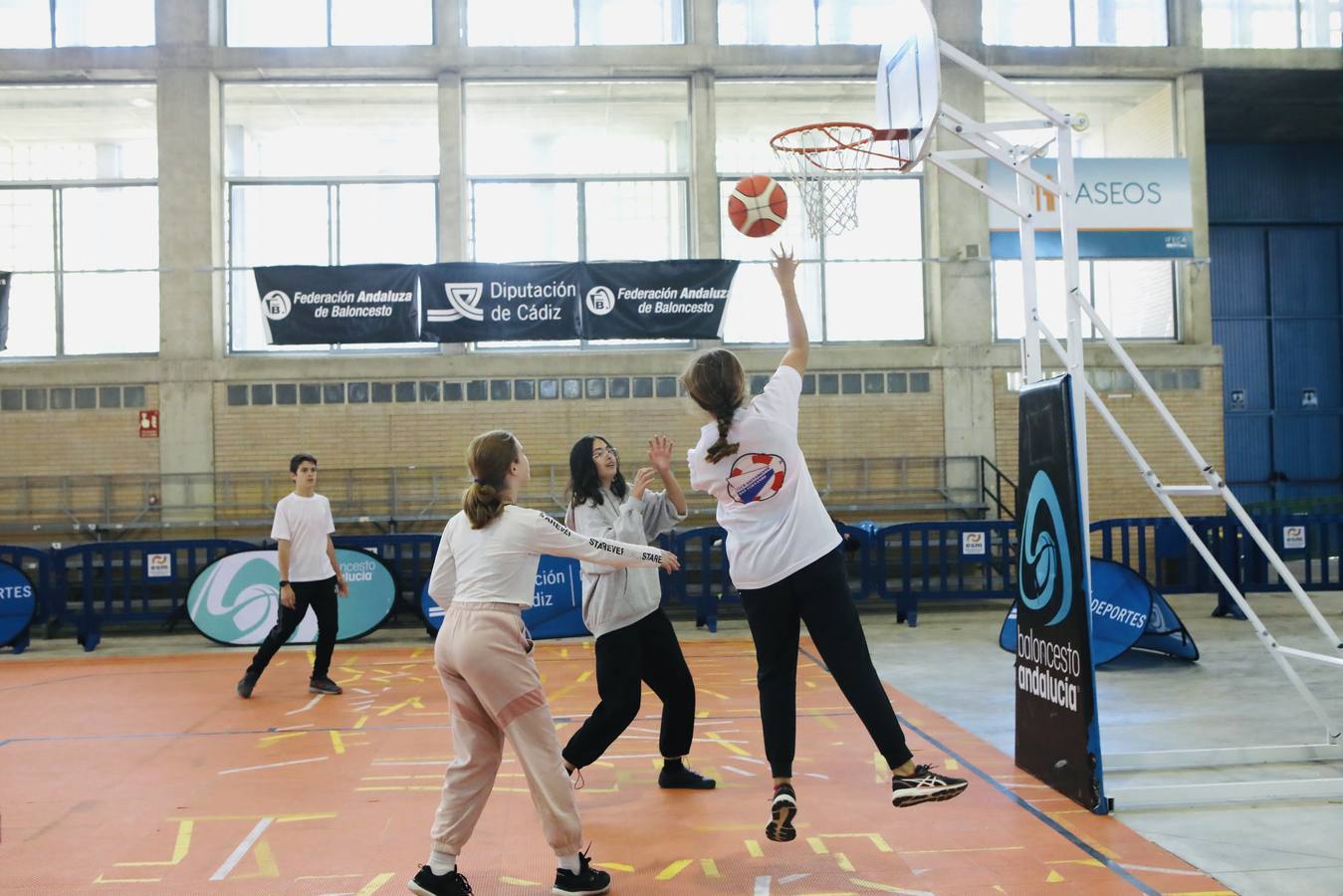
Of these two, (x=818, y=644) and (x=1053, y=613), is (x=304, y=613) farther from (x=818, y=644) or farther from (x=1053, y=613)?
(x=1053, y=613)

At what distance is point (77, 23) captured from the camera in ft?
58.9

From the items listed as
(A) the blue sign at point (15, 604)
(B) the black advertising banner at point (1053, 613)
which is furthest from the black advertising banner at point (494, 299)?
(B) the black advertising banner at point (1053, 613)

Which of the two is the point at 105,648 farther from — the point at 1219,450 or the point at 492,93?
the point at 1219,450

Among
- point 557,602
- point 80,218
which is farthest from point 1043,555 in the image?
point 80,218

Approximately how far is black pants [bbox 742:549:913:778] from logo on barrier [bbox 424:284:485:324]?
40.1ft

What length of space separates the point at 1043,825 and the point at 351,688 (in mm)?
6456

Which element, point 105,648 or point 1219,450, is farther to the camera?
point 1219,450

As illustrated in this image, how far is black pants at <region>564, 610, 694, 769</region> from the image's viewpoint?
19.4ft

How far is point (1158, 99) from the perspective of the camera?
18.8m

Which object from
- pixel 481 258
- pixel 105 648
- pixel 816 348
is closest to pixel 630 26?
pixel 481 258

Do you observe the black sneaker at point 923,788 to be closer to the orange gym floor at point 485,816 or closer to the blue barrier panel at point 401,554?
the orange gym floor at point 485,816

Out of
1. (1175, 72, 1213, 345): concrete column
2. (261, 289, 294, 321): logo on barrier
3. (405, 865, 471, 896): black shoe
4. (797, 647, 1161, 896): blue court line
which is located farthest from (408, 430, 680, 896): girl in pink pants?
(1175, 72, 1213, 345): concrete column

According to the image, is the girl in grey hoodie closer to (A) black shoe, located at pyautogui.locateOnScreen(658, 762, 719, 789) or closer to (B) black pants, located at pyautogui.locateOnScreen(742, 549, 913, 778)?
(A) black shoe, located at pyautogui.locateOnScreen(658, 762, 719, 789)

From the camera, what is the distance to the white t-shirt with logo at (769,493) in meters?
4.73
